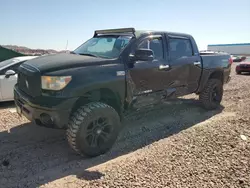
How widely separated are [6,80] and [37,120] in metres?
3.44

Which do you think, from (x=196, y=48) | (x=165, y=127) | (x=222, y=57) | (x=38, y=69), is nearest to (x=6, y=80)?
(x=38, y=69)

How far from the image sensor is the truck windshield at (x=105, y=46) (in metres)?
4.43

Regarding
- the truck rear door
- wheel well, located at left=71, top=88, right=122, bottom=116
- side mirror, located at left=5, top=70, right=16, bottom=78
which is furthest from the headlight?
side mirror, located at left=5, top=70, right=16, bottom=78

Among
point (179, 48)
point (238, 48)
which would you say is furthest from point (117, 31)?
point (238, 48)

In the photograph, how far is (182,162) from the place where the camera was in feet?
12.1

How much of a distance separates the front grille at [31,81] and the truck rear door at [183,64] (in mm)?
2656

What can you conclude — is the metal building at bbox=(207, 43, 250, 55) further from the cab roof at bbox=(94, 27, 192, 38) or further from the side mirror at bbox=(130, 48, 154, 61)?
the side mirror at bbox=(130, 48, 154, 61)

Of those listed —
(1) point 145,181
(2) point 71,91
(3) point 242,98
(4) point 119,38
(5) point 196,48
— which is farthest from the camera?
(3) point 242,98

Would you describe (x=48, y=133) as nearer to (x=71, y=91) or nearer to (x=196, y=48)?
(x=71, y=91)

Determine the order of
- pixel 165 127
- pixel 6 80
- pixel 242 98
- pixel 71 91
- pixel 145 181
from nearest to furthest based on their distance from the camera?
pixel 145 181
pixel 71 91
pixel 165 127
pixel 6 80
pixel 242 98

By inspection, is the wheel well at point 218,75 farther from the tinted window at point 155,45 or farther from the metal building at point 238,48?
the metal building at point 238,48

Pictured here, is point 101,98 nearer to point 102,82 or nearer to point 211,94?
point 102,82

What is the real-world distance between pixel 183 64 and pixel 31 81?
125 inches

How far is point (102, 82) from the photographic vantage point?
12.7 ft
